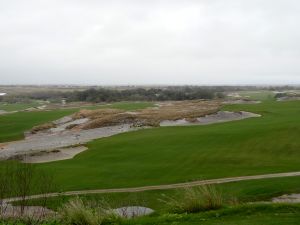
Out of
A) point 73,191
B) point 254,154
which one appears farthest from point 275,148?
point 73,191

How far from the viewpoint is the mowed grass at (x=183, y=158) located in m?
29.9

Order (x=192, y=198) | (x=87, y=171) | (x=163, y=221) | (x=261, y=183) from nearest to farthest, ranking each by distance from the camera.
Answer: (x=163, y=221) < (x=192, y=198) < (x=261, y=183) < (x=87, y=171)

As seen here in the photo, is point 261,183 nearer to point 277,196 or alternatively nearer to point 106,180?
point 277,196

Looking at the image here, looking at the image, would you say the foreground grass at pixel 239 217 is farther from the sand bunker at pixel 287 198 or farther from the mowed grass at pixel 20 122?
the mowed grass at pixel 20 122

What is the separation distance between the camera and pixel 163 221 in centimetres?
1288

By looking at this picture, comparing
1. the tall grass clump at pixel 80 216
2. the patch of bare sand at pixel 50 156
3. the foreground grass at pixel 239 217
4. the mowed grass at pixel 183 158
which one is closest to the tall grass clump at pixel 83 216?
the tall grass clump at pixel 80 216

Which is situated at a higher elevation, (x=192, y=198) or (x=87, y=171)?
(x=192, y=198)

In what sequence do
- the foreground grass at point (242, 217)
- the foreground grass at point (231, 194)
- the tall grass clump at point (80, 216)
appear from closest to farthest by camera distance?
the foreground grass at point (242, 217) < the tall grass clump at point (80, 216) < the foreground grass at point (231, 194)

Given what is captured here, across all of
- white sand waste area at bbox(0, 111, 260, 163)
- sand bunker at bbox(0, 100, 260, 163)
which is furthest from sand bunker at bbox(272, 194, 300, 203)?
sand bunker at bbox(0, 100, 260, 163)

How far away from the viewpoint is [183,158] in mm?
35281

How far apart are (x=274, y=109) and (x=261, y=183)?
45342mm

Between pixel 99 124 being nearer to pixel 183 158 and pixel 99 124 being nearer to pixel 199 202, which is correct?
pixel 183 158

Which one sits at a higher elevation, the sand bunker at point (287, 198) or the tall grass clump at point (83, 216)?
the tall grass clump at point (83, 216)

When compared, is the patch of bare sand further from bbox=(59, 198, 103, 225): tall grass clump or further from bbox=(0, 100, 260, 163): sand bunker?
bbox=(59, 198, 103, 225): tall grass clump
